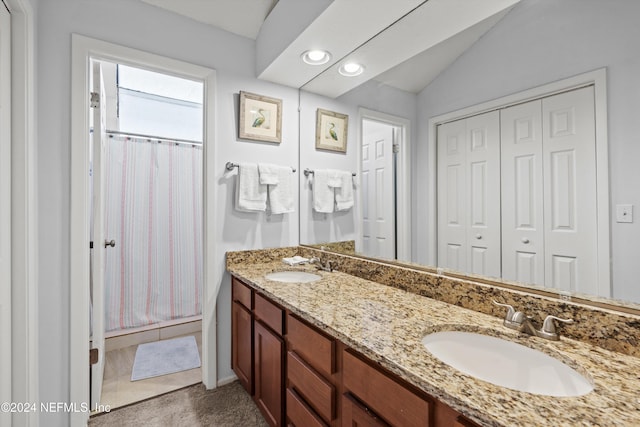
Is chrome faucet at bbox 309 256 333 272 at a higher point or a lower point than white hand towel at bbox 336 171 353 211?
lower

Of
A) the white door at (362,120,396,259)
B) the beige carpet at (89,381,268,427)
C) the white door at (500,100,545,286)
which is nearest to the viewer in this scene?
the white door at (500,100,545,286)

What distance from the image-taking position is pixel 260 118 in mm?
2092

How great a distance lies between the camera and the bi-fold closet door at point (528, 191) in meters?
0.84

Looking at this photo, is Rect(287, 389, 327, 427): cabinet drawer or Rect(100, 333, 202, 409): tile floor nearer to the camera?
Rect(287, 389, 327, 427): cabinet drawer

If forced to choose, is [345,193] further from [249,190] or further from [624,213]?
[624,213]

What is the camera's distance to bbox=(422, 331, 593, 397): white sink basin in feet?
2.42

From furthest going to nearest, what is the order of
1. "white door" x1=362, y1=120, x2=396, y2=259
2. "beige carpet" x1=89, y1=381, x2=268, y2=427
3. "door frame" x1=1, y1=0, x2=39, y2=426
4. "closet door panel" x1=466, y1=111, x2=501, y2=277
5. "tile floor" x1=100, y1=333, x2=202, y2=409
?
1. "tile floor" x1=100, y1=333, x2=202, y2=409
2. "beige carpet" x1=89, y1=381, x2=268, y2=427
3. "white door" x1=362, y1=120, x2=396, y2=259
4. "door frame" x1=1, y1=0, x2=39, y2=426
5. "closet door panel" x1=466, y1=111, x2=501, y2=277

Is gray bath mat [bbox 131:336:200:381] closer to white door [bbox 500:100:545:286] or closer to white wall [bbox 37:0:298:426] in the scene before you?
white wall [bbox 37:0:298:426]

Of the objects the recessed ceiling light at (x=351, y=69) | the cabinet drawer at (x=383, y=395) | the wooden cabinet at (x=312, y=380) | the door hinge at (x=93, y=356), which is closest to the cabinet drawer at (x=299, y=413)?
the wooden cabinet at (x=312, y=380)

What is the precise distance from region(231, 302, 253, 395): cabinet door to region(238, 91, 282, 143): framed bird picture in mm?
1150

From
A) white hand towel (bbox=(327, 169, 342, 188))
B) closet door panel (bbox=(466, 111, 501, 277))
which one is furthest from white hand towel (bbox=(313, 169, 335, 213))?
closet door panel (bbox=(466, 111, 501, 277))

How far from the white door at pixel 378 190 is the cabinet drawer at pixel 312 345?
0.60m

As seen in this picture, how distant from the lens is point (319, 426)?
1055 millimetres

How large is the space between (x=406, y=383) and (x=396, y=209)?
0.85 m
